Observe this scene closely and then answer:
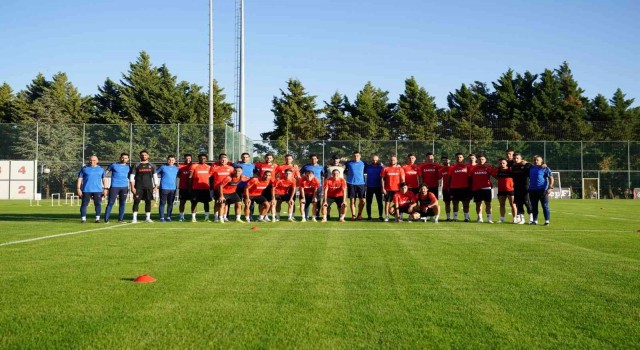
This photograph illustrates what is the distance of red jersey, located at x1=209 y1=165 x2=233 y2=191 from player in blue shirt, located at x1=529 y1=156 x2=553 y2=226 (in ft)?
27.1

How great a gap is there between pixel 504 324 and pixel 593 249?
5.64 metres

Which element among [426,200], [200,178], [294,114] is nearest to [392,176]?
[426,200]

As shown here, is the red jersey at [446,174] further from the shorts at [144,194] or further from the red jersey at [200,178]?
the shorts at [144,194]

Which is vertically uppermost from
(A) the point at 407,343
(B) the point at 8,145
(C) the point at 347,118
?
(C) the point at 347,118

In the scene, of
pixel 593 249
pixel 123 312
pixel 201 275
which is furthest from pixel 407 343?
pixel 593 249

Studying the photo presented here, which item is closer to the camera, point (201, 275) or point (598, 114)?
point (201, 275)

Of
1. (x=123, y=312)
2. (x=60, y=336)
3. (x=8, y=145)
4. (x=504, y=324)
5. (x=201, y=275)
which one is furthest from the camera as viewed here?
(x=8, y=145)

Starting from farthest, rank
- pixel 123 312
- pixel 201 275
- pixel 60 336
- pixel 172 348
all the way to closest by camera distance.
→ pixel 201 275
pixel 123 312
pixel 60 336
pixel 172 348

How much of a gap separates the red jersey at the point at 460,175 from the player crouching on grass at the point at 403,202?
4.29 feet

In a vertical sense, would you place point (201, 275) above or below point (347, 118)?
below

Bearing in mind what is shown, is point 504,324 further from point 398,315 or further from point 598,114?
point 598,114

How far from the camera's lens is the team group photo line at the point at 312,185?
15.1 m

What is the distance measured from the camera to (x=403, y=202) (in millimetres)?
15836

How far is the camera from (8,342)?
3.76 metres
